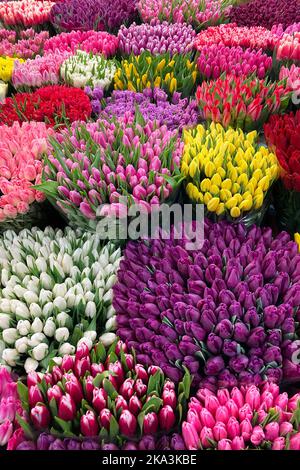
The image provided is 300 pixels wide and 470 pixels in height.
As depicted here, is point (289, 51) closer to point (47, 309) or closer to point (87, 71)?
point (87, 71)

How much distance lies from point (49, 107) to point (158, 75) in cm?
45

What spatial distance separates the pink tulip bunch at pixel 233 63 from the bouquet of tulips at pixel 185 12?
2.03ft

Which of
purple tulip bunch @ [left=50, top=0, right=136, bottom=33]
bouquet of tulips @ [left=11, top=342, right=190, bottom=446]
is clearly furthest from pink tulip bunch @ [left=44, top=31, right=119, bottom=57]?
bouquet of tulips @ [left=11, top=342, right=190, bottom=446]

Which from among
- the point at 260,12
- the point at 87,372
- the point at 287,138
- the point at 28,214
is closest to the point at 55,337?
the point at 87,372

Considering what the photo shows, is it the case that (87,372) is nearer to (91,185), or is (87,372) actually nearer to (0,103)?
(91,185)

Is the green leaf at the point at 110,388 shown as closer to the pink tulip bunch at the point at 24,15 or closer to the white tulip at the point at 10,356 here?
the white tulip at the point at 10,356

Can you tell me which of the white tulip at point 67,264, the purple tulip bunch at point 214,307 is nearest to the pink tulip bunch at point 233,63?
the purple tulip bunch at point 214,307

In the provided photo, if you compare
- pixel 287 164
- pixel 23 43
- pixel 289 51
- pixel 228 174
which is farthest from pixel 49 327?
pixel 23 43

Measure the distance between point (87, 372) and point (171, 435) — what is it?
18 centimetres

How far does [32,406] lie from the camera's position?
2.60ft

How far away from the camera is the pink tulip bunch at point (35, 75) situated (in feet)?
5.46

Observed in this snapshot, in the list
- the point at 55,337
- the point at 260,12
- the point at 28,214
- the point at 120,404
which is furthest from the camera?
the point at 260,12

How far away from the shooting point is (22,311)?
923mm

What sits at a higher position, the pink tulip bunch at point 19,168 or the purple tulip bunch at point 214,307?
the pink tulip bunch at point 19,168
